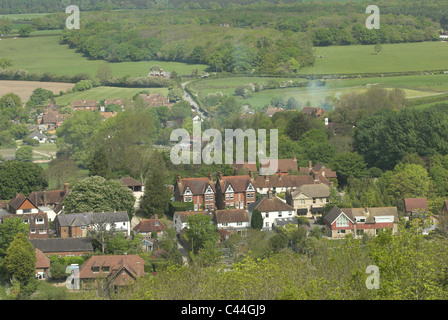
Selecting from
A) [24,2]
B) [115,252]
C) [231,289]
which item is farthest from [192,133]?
[24,2]

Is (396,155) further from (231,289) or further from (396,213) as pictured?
(231,289)

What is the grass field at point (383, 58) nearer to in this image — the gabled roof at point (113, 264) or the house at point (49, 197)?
the house at point (49, 197)

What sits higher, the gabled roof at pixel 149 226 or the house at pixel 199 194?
the house at pixel 199 194

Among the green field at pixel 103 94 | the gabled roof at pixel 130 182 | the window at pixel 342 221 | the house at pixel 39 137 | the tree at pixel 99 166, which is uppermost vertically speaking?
the tree at pixel 99 166

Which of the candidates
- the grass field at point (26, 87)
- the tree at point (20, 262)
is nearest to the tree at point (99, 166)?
the tree at point (20, 262)

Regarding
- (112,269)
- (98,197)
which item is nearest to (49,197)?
(98,197)

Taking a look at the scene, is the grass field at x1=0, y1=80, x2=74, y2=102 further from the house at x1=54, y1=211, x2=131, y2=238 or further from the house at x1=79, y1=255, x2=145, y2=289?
the house at x1=79, y1=255, x2=145, y2=289

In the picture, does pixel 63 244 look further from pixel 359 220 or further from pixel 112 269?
pixel 359 220

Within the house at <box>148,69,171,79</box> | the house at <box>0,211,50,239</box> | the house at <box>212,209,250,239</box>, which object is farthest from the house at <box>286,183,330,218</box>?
the house at <box>148,69,171,79</box>
